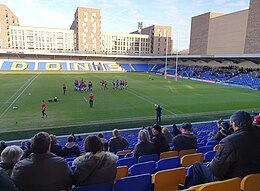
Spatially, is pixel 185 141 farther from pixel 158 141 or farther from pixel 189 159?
pixel 189 159

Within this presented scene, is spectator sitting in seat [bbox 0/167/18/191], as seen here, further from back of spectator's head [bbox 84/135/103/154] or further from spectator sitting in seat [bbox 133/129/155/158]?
spectator sitting in seat [bbox 133/129/155/158]

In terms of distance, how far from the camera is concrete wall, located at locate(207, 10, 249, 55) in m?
49.9

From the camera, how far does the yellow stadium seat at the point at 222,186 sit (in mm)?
2660

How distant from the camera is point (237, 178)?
2.90m

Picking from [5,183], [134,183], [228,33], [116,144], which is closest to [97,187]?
[134,183]

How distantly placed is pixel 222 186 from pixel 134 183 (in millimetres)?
1231

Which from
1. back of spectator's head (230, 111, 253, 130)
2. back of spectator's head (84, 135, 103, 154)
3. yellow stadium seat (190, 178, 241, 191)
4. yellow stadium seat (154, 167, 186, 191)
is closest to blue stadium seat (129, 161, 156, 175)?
yellow stadium seat (154, 167, 186, 191)

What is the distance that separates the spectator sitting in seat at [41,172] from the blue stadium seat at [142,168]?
139 centimetres

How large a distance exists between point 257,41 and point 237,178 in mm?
50895

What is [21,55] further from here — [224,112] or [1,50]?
[224,112]

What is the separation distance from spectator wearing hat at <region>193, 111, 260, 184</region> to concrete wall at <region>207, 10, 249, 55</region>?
52476mm

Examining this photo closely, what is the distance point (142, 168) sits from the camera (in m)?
4.32

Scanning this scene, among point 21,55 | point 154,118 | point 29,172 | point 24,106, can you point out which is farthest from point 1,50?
point 29,172

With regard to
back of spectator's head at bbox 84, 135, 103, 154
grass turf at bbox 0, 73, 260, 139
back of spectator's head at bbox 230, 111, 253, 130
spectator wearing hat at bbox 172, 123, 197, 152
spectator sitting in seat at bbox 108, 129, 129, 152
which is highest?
back of spectator's head at bbox 230, 111, 253, 130
